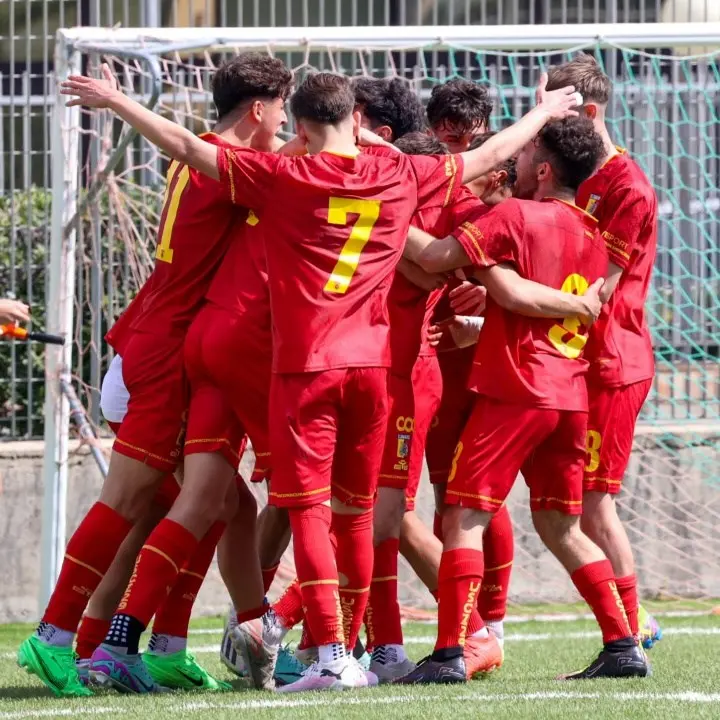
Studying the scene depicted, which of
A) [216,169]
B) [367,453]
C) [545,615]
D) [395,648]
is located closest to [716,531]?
[545,615]

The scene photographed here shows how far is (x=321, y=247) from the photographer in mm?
5297

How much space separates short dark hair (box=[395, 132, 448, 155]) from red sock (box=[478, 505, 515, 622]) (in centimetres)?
140

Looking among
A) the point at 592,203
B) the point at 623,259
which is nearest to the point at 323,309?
the point at 623,259

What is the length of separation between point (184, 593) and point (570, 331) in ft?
5.38

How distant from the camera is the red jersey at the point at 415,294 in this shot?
5.87 metres

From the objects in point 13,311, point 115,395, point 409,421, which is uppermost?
point 13,311

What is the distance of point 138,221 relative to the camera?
8.71m

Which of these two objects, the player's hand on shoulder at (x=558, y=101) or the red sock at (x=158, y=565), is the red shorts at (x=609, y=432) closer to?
the player's hand on shoulder at (x=558, y=101)

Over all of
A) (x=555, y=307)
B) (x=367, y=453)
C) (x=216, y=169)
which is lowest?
(x=367, y=453)

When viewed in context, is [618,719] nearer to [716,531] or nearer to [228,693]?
[228,693]

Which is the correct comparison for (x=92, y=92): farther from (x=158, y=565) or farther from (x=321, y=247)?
(x=158, y=565)

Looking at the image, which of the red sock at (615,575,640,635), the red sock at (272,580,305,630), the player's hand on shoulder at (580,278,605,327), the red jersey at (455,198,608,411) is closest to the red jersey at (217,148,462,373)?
the red jersey at (455,198,608,411)

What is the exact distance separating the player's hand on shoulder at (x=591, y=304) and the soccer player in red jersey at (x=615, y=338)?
0.35m

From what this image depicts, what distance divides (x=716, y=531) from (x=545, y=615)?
3.61 feet
